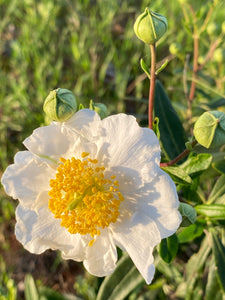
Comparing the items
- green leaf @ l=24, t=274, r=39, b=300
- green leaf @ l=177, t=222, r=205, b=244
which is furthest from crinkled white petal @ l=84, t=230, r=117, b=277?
green leaf @ l=24, t=274, r=39, b=300

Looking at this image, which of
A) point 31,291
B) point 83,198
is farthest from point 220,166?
point 31,291

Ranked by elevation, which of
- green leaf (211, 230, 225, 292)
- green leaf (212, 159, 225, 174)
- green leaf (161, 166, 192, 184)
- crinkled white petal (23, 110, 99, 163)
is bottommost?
green leaf (211, 230, 225, 292)

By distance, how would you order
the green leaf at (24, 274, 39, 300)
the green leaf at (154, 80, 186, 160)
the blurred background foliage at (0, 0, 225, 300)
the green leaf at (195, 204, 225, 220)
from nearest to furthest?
the green leaf at (195, 204, 225, 220)
the green leaf at (154, 80, 186, 160)
the green leaf at (24, 274, 39, 300)
the blurred background foliage at (0, 0, 225, 300)

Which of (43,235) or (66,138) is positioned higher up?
(66,138)

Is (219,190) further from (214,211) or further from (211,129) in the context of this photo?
(211,129)

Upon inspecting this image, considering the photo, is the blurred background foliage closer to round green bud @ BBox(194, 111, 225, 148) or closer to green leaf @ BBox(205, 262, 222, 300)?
green leaf @ BBox(205, 262, 222, 300)

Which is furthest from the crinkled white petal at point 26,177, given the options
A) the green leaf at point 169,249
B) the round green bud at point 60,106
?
the green leaf at point 169,249

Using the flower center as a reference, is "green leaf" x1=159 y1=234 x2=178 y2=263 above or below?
below
